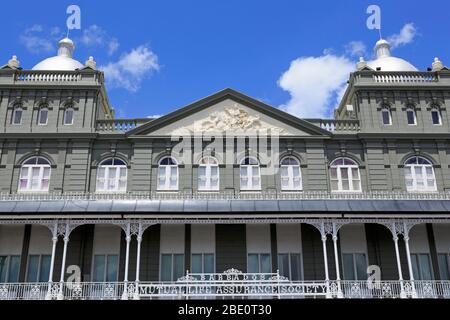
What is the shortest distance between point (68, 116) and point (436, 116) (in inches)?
792

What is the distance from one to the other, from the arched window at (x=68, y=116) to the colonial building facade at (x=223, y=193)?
58mm

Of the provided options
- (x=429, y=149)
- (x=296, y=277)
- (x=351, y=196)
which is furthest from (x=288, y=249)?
(x=429, y=149)

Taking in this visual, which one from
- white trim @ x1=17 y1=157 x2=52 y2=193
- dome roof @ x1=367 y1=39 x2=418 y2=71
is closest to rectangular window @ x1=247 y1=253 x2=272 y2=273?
white trim @ x1=17 y1=157 x2=52 y2=193

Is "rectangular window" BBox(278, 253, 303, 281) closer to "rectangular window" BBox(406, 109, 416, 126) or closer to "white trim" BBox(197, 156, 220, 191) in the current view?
"white trim" BBox(197, 156, 220, 191)

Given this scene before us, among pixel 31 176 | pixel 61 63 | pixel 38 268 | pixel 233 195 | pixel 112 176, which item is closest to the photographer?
pixel 38 268

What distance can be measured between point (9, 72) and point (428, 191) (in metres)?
23.2

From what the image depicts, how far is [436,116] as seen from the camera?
30438 mm

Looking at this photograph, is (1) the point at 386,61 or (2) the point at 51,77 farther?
(1) the point at 386,61

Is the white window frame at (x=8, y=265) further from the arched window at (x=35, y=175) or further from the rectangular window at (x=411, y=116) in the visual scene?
the rectangular window at (x=411, y=116)

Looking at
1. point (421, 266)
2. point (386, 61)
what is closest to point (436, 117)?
point (386, 61)

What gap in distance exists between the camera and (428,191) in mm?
28359

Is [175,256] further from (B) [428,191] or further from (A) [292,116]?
(B) [428,191]

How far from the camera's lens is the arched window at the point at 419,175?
2853 centimetres

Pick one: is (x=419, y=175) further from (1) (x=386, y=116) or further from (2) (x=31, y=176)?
(2) (x=31, y=176)
